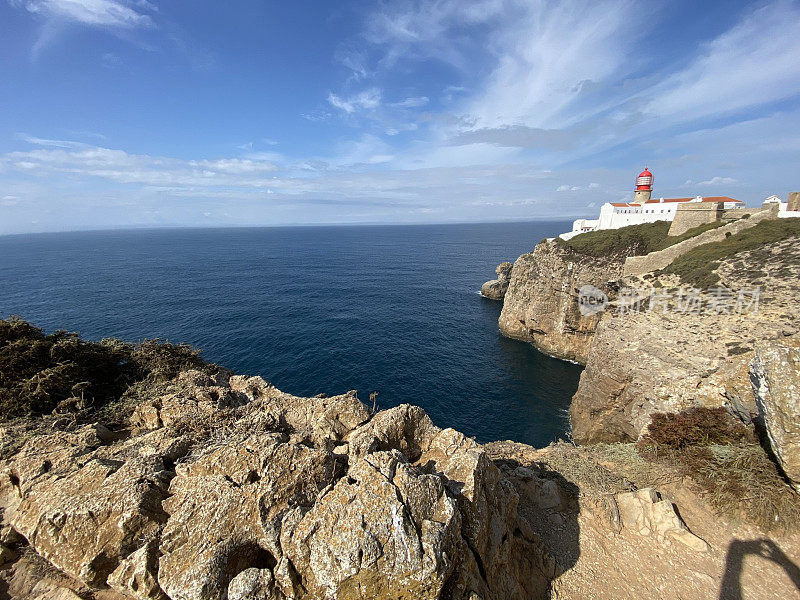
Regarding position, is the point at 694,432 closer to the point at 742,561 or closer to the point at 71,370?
the point at 742,561

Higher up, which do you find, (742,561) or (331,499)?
(331,499)

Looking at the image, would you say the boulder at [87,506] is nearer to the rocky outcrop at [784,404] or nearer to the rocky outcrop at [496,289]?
the rocky outcrop at [784,404]

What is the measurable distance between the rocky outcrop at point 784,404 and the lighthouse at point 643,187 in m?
65.1

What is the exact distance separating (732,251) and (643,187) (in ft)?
123

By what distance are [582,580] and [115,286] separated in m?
105

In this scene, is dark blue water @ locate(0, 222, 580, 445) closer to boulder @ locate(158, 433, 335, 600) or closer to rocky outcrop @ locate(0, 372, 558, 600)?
rocky outcrop @ locate(0, 372, 558, 600)

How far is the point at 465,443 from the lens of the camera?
9.57 m

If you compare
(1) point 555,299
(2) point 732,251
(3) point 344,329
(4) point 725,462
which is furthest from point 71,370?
(1) point 555,299

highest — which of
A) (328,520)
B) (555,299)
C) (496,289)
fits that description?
(328,520)

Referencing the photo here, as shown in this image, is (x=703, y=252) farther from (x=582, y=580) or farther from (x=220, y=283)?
(x=220, y=283)

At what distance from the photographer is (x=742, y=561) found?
973 centimetres

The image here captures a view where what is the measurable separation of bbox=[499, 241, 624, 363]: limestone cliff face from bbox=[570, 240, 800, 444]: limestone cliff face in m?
13.9

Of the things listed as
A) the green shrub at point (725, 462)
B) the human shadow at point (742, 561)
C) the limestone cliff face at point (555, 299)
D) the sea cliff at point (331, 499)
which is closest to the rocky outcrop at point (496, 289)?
the limestone cliff face at point (555, 299)

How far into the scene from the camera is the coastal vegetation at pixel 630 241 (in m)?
46.3
